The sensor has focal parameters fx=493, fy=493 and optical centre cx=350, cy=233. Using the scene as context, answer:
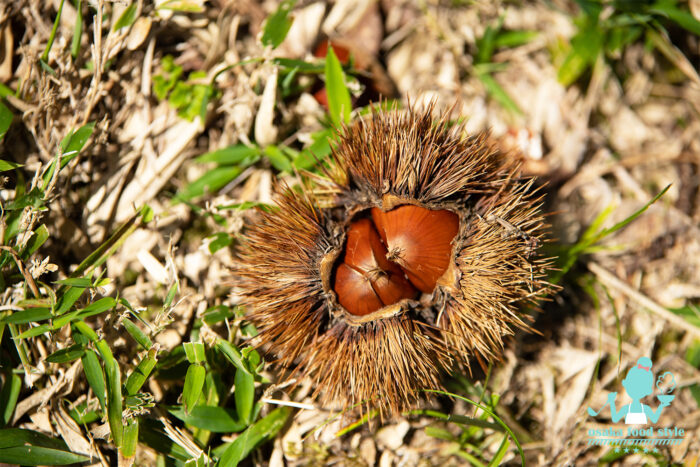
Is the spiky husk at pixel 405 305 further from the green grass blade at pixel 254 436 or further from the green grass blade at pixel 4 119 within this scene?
the green grass blade at pixel 4 119

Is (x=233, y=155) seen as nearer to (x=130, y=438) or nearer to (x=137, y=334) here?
(x=137, y=334)

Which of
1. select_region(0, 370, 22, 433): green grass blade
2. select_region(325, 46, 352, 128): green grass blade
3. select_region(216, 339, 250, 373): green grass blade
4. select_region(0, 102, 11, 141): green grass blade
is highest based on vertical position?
select_region(0, 102, 11, 141): green grass blade

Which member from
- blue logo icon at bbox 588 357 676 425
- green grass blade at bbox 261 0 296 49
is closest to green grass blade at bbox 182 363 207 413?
green grass blade at bbox 261 0 296 49

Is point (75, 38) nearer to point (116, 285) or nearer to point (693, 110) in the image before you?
point (116, 285)

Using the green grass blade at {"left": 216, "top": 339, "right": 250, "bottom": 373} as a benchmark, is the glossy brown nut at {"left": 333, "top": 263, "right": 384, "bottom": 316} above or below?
above

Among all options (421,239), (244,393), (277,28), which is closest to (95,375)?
(244,393)

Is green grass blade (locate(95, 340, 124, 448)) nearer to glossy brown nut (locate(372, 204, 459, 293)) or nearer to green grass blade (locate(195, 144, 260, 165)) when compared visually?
green grass blade (locate(195, 144, 260, 165))

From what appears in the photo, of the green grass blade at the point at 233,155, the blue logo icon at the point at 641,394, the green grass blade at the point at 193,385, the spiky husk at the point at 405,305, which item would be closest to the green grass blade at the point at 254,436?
the green grass blade at the point at 193,385
